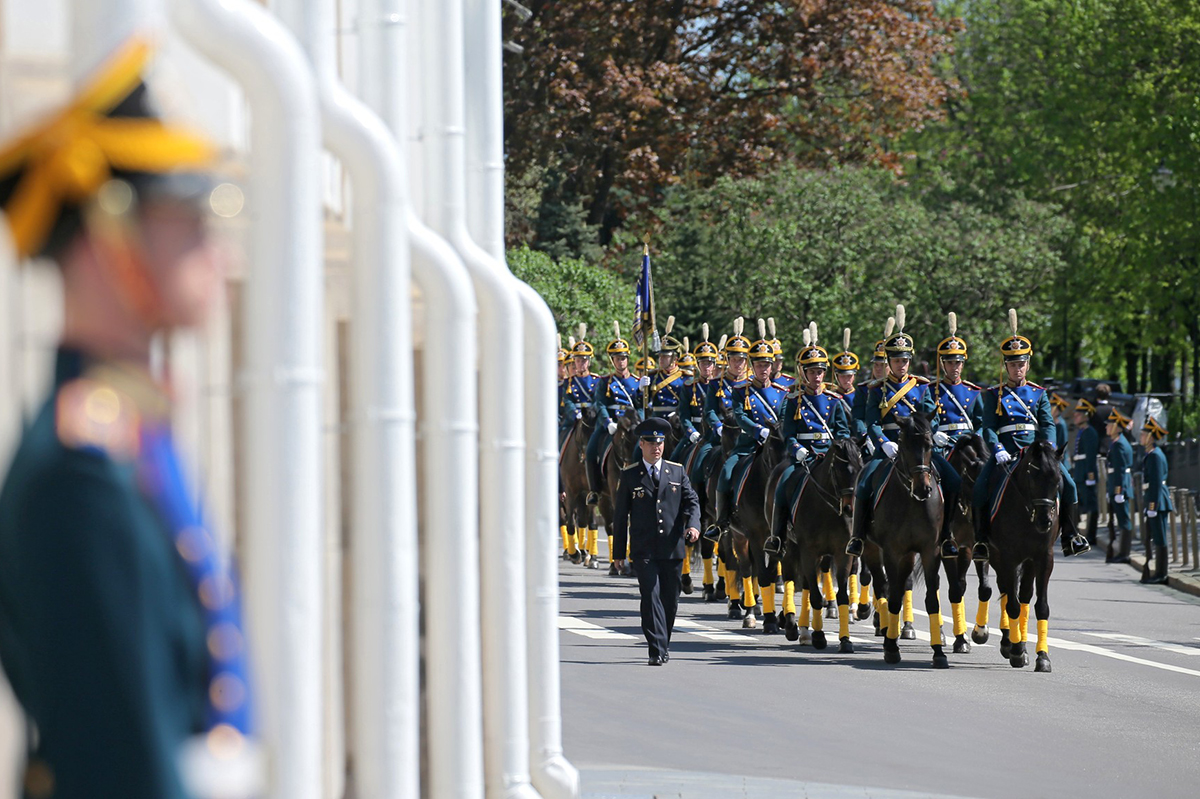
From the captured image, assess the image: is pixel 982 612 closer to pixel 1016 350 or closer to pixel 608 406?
pixel 1016 350

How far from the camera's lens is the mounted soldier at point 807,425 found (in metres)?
18.0

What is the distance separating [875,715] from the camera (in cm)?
1334

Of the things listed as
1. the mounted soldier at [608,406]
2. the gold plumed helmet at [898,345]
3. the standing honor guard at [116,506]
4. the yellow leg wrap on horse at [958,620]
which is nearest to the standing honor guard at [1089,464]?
the mounted soldier at [608,406]

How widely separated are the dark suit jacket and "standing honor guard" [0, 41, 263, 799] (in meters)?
13.6

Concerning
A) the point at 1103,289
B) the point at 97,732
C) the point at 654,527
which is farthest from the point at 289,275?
the point at 1103,289

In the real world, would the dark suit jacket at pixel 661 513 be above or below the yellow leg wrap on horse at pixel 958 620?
above

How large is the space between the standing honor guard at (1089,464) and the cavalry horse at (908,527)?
14.1m

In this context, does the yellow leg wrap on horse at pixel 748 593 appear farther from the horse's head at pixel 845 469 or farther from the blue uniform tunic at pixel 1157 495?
the blue uniform tunic at pixel 1157 495

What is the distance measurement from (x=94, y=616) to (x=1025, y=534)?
560 inches

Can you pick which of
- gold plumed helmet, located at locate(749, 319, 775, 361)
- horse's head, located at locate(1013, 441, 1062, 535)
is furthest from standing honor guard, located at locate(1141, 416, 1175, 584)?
horse's head, located at locate(1013, 441, 1062, 535)

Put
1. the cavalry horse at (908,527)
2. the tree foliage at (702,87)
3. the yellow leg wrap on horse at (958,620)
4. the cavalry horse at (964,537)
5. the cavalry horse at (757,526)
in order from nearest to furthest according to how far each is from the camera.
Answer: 1. the cavalry horse at (908,527)
2. the cavalry horse at (964,537)
3. the yellow leg wrap on horse at (958,620)
4. the cavalry horse at (757,526)
5. the tree foliage at (702,87)

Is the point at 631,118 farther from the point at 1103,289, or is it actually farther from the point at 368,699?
the point at 368,699

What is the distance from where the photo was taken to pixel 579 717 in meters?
13.0

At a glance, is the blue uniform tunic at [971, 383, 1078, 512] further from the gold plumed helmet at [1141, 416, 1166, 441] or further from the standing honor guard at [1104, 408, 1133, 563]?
the standing honor guard at [1104, 408, 1133, 563]
